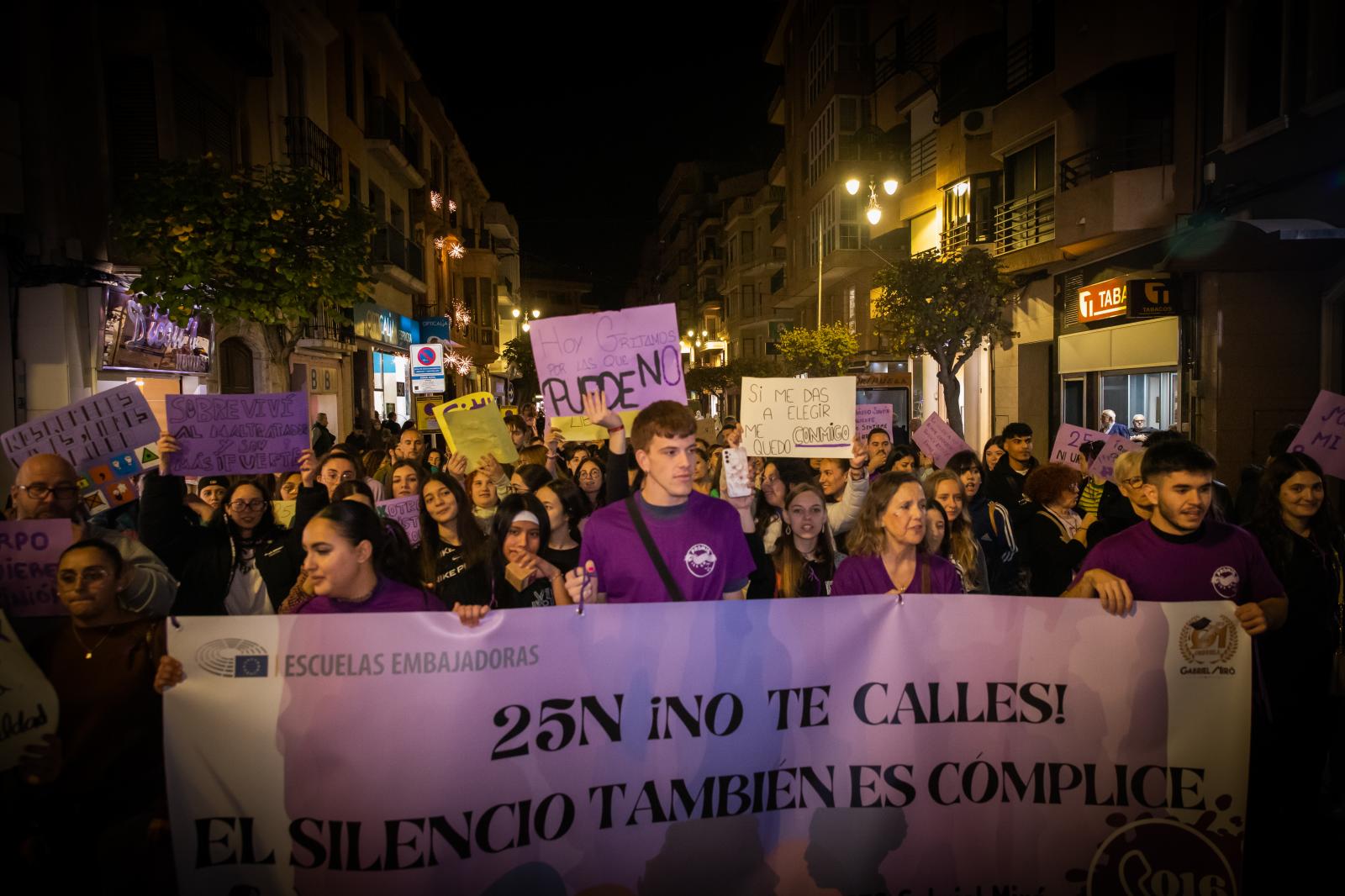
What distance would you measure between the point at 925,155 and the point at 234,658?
28.5 metres

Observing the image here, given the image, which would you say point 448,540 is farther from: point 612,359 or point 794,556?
point 794,556

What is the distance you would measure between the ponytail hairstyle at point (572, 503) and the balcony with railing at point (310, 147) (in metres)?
15.5

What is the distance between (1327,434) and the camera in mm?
5738

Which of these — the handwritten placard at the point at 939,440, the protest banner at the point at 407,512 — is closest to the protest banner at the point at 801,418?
the handwritten placard at the point at 939,440

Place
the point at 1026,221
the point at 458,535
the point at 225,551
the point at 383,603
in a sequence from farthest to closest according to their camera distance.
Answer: the point at 1026,221, the point at 458,535, the point at 225,551, the point at 383,603

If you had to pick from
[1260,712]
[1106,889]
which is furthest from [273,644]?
[1260,712]

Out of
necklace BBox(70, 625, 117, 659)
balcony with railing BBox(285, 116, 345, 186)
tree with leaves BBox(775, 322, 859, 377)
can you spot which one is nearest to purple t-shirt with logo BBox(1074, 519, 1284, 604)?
necklace BBox(70, 625, 117, 659)

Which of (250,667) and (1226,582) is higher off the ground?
→ (1226,582)

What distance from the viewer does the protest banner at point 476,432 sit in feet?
26.1

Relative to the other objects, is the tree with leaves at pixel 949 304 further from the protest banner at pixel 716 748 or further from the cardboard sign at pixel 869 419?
Answer: the protest banner at pixel 716 748

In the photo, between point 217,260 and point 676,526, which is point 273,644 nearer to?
point 676,526

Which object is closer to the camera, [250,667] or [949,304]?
[250,667]

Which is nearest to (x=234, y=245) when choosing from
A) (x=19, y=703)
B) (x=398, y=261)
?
(x=19, y=703)

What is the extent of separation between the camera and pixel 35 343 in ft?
40.6
